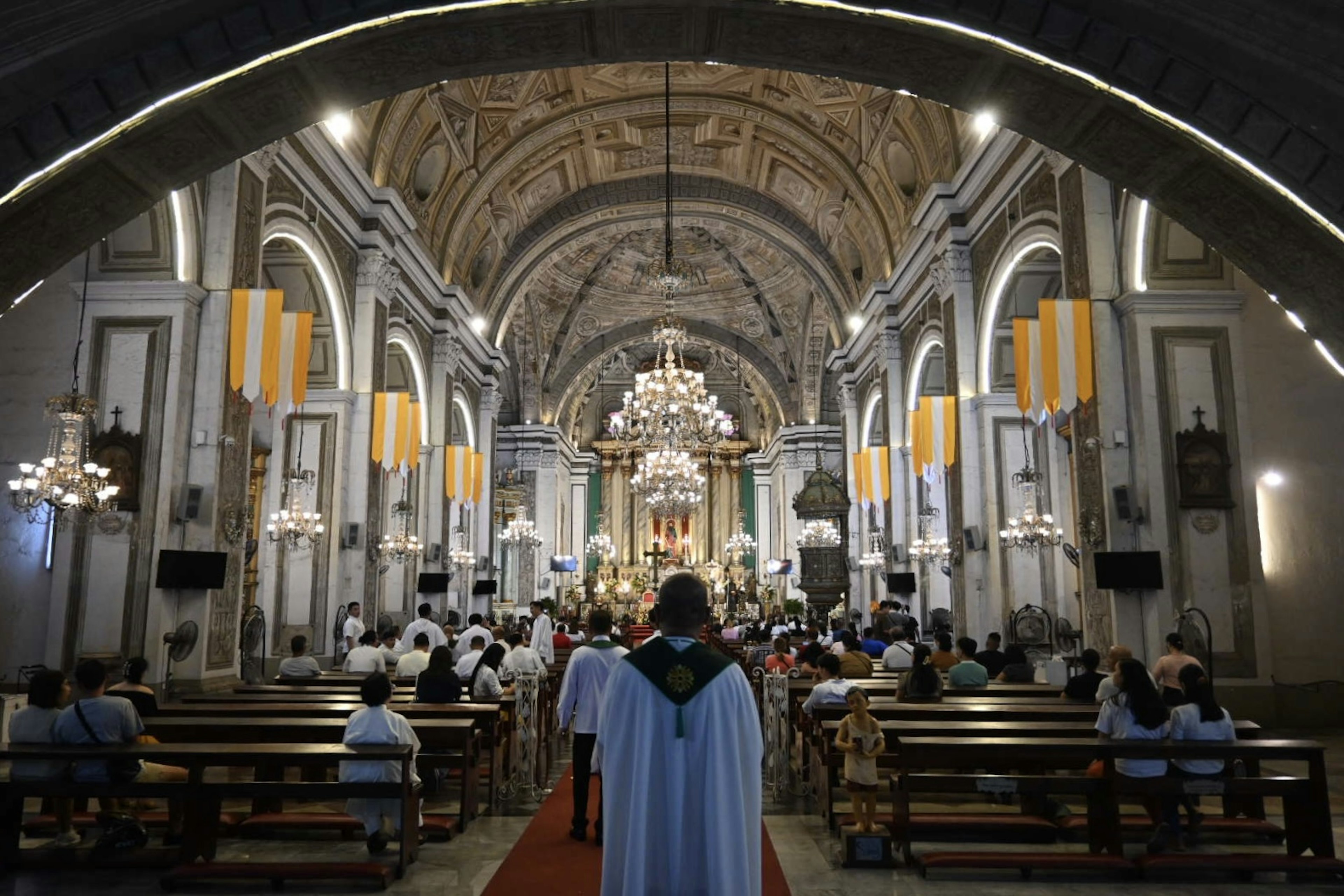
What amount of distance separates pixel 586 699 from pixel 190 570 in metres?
5.09

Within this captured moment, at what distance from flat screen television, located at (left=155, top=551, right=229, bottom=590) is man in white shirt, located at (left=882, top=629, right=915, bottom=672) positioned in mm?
6400

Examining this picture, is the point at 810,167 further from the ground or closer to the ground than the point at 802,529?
further from the ground

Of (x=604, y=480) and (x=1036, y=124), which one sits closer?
(x=1036, y=124)

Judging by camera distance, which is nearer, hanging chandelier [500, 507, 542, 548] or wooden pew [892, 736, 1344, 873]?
wooden pew [892, 736, 1344, 873]

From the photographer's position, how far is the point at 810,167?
19.4 meters

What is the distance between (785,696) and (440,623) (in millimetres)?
10647

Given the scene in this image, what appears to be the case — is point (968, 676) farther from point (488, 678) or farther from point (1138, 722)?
point (488, 678)

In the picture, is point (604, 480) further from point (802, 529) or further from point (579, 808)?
point (579, 808)

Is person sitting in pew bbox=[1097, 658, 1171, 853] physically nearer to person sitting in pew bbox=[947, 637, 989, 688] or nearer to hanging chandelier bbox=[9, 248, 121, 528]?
person sitting in pew bbox=[947, 637, 989, 688]

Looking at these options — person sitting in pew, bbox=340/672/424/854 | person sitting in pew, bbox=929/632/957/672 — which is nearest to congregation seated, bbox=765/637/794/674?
person sitting in pew, bbox=929/632/957/672

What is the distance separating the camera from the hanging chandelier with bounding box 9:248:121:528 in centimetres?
765

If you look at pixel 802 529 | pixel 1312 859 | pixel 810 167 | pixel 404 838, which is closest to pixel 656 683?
pixel 404 838

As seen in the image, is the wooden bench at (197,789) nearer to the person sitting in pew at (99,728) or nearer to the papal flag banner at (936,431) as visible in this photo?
the person sitting in pew at (99,728)

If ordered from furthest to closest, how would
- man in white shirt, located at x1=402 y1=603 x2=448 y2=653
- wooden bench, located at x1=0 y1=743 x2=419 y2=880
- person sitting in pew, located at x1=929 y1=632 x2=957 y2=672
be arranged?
man in white shirt, located at x1=402 y1=603 x2=448 y2=653
person sitting in pew, located at x1=929 y1=632 x2=957 y2=672
wooden bench, located at x1=0 y1=743 x2=419 y2=880
